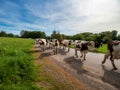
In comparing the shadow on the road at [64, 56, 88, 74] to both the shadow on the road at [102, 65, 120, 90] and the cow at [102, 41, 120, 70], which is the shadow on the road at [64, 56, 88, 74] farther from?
the cow at [102, 41, 120, 70]

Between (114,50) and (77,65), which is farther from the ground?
(114,50)

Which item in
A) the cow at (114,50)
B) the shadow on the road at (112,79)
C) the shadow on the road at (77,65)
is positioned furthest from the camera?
the cow at (114,50)

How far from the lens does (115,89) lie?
279 inches

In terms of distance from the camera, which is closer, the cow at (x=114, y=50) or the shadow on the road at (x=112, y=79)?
the shadow on the road at (x=112, y=79)

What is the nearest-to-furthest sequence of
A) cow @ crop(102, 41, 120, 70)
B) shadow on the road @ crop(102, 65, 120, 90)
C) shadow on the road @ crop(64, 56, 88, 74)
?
shadow on the road @ crop(102, 65, 120, 90) → shadow on the road @ crop(64, 56, 88, 74) → cow @ crop(102, 41, 120, 70)

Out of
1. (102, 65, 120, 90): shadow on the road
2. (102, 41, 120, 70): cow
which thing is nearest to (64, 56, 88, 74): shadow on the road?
(102, 65, 120, 90): shadow on the road

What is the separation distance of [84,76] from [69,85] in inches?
68.8

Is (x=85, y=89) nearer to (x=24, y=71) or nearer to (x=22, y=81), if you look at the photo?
(x=22, y=81)

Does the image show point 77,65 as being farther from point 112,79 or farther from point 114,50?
point 112,79

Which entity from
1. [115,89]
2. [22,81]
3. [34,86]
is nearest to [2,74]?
[22,81]

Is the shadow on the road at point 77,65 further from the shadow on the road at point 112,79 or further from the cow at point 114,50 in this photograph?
the cow at point 114,50

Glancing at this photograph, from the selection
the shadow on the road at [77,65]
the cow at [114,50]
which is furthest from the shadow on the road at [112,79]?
the cow at [114,50]

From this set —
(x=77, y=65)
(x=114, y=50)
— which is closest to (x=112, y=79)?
(x=114, y=50)

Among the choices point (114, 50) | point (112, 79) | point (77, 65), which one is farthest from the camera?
point (77, 65)
